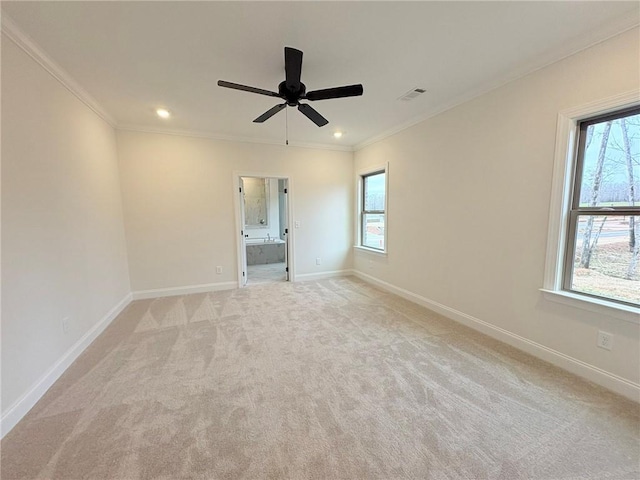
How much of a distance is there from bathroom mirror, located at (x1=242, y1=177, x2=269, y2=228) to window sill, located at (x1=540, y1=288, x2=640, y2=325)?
643cm

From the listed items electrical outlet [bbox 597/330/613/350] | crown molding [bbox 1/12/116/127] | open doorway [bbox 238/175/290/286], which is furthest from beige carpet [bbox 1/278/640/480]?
open doorway [bbox 238/175/290/286]

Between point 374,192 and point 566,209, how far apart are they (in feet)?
9.76

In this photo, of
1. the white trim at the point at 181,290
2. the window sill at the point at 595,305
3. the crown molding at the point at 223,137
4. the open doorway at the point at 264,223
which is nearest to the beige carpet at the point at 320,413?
the window sill at the point at 595,305

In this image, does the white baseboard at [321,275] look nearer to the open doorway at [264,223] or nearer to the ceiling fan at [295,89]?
the open doorway at [264,223]

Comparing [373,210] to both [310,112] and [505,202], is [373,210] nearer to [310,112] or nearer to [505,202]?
[505,202]

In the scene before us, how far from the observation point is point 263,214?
24.6ft

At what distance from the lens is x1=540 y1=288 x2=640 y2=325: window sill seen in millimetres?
1816

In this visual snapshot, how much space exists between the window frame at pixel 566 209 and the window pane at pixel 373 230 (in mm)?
2567

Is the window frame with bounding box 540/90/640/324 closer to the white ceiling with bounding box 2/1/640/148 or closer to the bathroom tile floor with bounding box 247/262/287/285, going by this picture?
the white ceiling with bounding box 2/1/640/148

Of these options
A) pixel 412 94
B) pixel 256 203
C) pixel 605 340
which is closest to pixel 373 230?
pixel 412 94

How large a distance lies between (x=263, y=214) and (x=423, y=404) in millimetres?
6455

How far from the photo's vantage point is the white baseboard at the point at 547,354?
187 cm

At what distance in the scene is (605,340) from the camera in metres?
1.95

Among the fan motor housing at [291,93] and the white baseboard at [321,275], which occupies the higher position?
the fan motor housing at [291,93]
